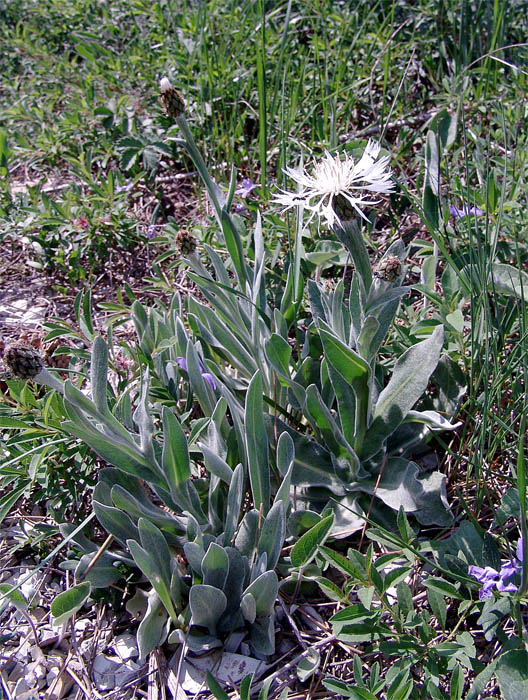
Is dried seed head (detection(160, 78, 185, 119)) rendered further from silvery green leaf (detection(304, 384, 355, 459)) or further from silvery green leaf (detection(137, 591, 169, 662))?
silvery green leaf (detection(137, 591, 169, 662))

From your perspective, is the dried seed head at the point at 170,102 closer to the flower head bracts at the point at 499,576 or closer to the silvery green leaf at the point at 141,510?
the silvery green leaf at the point at 141,510

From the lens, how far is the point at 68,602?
1393 mm

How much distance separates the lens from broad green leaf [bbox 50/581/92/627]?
138 cm

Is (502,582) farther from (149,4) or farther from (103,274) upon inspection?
(149,4)

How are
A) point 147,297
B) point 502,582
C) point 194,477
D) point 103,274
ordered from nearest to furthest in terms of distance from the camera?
point 502,582, point 194,477, point 147,297, point 103,274

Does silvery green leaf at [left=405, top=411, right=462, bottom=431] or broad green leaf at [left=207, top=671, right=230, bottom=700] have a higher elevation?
silvery green leaf at [left=405, top=411, right=462, bottom=431]

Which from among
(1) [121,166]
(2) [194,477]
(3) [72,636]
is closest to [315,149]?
(1) [121,166]

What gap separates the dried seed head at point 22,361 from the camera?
1.26 meters

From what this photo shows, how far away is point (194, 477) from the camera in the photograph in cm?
179

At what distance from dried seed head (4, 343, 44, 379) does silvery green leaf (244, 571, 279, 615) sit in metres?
0.64

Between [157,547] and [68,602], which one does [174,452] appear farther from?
[68,602]

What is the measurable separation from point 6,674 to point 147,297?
53.6 inches

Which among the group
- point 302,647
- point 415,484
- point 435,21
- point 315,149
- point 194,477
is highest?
point 435,21

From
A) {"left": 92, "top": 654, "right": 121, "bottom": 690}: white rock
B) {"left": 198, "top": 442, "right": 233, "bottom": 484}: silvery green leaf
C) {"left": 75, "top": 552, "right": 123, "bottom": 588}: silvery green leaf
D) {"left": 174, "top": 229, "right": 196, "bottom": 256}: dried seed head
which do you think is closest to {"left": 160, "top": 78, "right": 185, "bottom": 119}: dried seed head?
{"left": 174, "top": 229, "right": 196, "bottom": 256}: dried seed head
